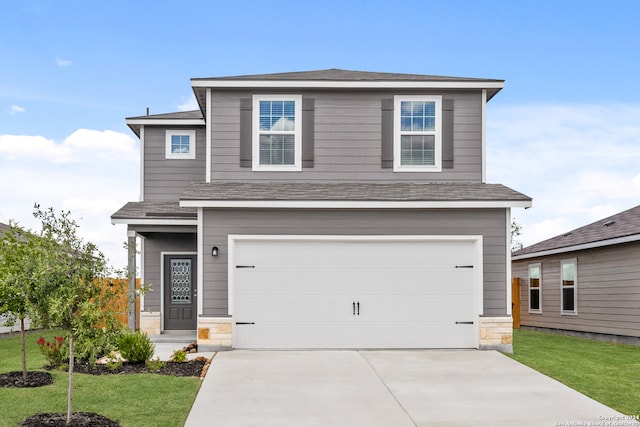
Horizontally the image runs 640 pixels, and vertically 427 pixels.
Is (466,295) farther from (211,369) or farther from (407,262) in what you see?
(211,369)

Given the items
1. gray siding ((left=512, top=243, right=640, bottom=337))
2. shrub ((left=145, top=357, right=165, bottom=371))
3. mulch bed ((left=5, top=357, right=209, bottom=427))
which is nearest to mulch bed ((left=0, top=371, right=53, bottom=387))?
mulch bed ((left=5, top=357, right=209, bottom=427))

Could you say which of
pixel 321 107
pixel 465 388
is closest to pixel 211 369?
pixel 465 388

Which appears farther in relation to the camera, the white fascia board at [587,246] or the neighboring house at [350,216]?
the white fascia board at [587,246]

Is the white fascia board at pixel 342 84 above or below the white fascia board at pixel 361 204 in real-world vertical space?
above

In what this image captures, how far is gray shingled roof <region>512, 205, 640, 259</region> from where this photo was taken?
17.5 meters

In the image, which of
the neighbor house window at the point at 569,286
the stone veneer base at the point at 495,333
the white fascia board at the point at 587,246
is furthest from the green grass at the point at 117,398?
the neighbor house window at the point at 569,286

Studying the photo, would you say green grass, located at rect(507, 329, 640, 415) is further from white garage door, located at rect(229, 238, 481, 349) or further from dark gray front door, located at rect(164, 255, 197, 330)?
dark gray front door, located at rect(164, 255, 197, 330)

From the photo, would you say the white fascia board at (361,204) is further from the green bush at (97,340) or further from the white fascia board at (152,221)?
the green bush at (97,340)

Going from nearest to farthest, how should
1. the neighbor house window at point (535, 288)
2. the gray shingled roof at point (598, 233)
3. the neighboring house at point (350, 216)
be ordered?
the neighboring house at point (350, 216) < the gray shingled roof at point (598, 233) < the neighbor house window at point (535, 288)

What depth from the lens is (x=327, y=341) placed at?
14109 mm

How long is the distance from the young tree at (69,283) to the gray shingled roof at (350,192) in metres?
5.49

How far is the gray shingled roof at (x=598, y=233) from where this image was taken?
57.3ft

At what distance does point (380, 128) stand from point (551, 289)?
9.42 meters

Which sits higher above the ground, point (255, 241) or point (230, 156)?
point (230, 156)
